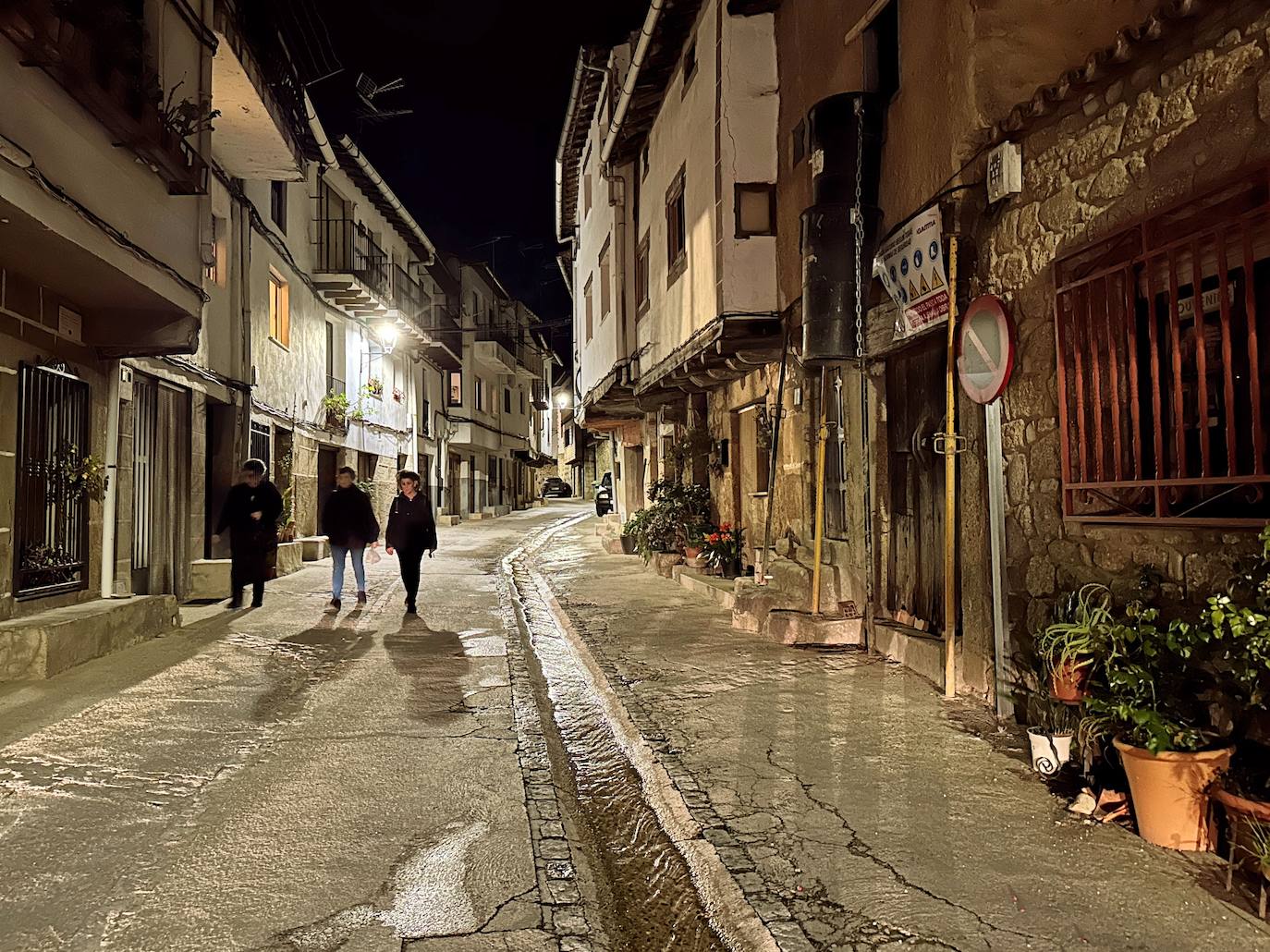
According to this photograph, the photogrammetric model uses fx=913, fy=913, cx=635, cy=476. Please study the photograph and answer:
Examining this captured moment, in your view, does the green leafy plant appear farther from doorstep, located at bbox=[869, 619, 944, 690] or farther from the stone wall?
doorstep, located at bbox=[869, 619, 944, 690]

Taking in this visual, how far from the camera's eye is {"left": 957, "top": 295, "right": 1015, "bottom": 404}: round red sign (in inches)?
207

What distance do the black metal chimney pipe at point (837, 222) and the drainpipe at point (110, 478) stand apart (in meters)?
7.18

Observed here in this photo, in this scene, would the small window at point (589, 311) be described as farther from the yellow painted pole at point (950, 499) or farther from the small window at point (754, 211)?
the yellow painted pole at point (950, 499)

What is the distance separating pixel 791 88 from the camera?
32.9 ft

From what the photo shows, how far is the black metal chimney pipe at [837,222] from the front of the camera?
26.1 feet

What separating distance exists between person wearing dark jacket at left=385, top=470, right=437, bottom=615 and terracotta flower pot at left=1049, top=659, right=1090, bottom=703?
770cm

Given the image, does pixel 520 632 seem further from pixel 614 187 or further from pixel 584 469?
pixel 584 469

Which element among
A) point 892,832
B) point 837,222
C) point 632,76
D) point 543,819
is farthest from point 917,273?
point 632,76

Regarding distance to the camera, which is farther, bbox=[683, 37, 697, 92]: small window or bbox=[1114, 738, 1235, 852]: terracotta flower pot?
bbox=[683, 37, 697, 92]: small window

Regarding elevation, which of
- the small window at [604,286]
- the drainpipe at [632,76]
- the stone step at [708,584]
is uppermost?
the drainpipe at [632,76]

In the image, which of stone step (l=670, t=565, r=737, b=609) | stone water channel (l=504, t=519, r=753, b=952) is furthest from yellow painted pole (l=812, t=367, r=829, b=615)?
stone water channel (l=504, t=519, r=753, b=952)

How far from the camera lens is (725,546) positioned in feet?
41.2

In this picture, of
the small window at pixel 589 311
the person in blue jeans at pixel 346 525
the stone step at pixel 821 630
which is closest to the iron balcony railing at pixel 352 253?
the small window at pixel 589 311

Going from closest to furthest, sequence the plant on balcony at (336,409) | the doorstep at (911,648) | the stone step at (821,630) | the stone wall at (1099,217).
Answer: the stone wall at (1099,217)
the doorstep at (911,648)
the stone step at (821,630)
the plant on balcony at (336,409)
